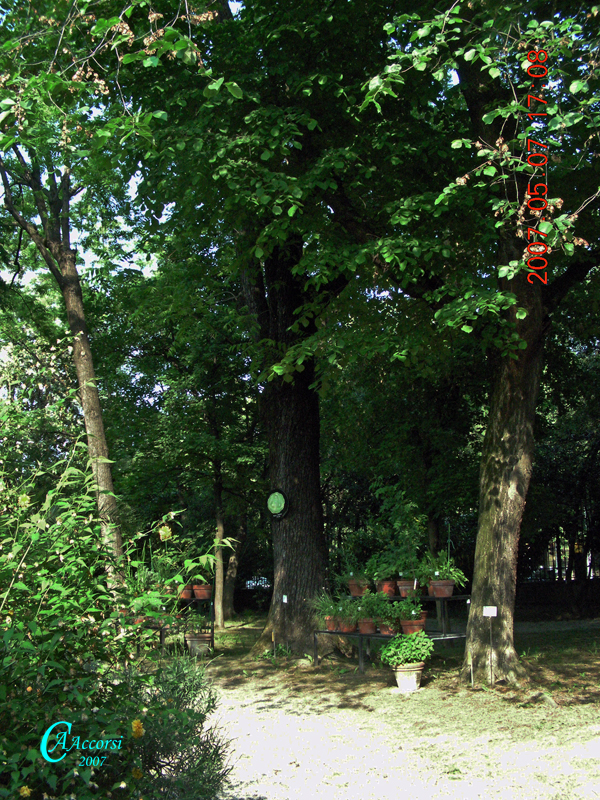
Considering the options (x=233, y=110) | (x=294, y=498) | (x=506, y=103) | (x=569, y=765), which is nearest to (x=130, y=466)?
(x=294, y=498)

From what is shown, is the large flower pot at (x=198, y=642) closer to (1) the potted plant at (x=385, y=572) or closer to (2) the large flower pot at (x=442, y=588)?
(1) the potted plant at (x=385, y=572)

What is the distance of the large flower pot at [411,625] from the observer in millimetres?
8430

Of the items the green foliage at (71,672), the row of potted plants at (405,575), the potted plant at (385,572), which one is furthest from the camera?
the potted plant at (385,572)

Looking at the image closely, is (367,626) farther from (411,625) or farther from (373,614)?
(411,625)

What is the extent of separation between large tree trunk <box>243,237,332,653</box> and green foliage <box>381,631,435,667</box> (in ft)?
6.68

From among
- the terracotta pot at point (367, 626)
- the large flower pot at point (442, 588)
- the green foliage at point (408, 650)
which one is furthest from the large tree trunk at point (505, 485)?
the terracotta pot at point (367, 626)

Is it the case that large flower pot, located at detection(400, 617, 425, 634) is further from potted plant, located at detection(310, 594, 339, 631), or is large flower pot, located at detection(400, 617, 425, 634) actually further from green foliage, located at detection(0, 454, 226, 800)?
green foliage, located at detection(0, 454, 226, 800)

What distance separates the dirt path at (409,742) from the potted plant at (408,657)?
19 cm

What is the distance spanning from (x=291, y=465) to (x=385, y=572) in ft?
7.19

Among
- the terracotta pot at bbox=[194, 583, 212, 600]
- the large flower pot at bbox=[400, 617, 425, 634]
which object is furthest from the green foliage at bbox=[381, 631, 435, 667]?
the terracotta pot at bbox=[194, 583, 212, 600]

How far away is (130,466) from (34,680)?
Answer: 44.4ft

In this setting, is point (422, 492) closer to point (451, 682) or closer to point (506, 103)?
point (451, 682)

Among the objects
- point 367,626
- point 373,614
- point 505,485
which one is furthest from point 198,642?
point 505,485

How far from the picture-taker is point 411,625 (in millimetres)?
8430
